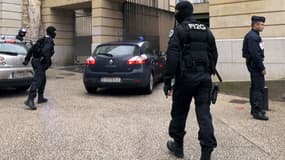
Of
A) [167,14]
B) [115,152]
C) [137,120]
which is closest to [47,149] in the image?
[115,152]

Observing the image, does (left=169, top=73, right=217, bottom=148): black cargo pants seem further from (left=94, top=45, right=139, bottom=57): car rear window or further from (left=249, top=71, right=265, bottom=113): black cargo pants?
(left=94, top=45, right=139, bottom=57): car rear window

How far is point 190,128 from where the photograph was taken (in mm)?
5594

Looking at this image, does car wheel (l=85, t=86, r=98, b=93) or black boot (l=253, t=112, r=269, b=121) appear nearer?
black boot (l=253, t=112, r=269, b=121)

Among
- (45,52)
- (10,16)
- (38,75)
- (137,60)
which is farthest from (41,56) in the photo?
(10,16)

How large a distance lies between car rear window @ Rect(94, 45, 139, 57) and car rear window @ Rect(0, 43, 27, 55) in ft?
6.21

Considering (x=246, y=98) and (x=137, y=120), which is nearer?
(x=137, y=120)

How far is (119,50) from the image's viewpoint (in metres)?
8.91

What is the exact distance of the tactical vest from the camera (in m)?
3.83

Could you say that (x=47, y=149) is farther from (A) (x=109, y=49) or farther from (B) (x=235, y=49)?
(B) (x=235, y=49)

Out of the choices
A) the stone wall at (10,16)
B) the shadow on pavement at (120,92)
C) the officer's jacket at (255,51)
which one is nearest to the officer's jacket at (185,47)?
the officer's jacket at (255,51)

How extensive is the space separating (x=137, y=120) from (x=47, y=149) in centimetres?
206

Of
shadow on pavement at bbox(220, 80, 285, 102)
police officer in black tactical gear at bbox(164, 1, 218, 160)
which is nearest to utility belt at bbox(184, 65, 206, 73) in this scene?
police officer in black tactical gear at bbox(164, 1, 218, 160)

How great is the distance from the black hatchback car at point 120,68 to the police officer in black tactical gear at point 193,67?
181 inches

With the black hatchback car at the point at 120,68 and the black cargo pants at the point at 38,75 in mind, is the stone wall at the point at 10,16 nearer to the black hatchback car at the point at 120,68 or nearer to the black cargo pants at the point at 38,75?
the black hatchback car at the point at 120,68
